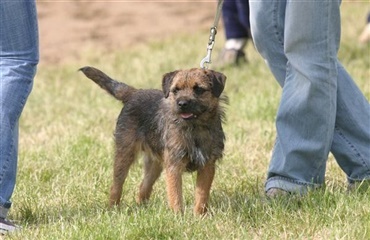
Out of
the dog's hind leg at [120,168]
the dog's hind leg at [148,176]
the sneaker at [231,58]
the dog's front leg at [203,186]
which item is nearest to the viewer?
the dog's front leg at [203,186]

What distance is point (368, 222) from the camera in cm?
461

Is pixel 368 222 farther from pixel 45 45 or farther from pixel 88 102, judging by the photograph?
pixel 45 45

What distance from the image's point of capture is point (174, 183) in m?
5.20

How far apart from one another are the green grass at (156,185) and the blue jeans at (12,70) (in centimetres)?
35

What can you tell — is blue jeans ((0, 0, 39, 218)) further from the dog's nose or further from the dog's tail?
the dog's nose

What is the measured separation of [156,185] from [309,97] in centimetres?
137

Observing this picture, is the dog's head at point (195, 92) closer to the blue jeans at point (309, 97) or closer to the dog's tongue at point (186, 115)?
the dog's tongue at point (186, 115)

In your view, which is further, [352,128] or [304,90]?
[352,128]

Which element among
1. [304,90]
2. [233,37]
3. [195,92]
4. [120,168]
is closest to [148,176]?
[120,168]

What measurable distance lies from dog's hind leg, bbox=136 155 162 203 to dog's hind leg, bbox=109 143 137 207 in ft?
0.52

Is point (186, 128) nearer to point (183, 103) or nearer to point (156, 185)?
point (183, 103)

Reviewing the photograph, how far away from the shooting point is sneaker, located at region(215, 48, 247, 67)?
10625 millimetres

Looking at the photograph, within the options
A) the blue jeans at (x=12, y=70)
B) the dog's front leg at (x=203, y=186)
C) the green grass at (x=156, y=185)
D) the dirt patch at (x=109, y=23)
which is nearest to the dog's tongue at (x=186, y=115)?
the dog's front leg at (x=203, y=186)

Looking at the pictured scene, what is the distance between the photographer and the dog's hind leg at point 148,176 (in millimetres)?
5781
